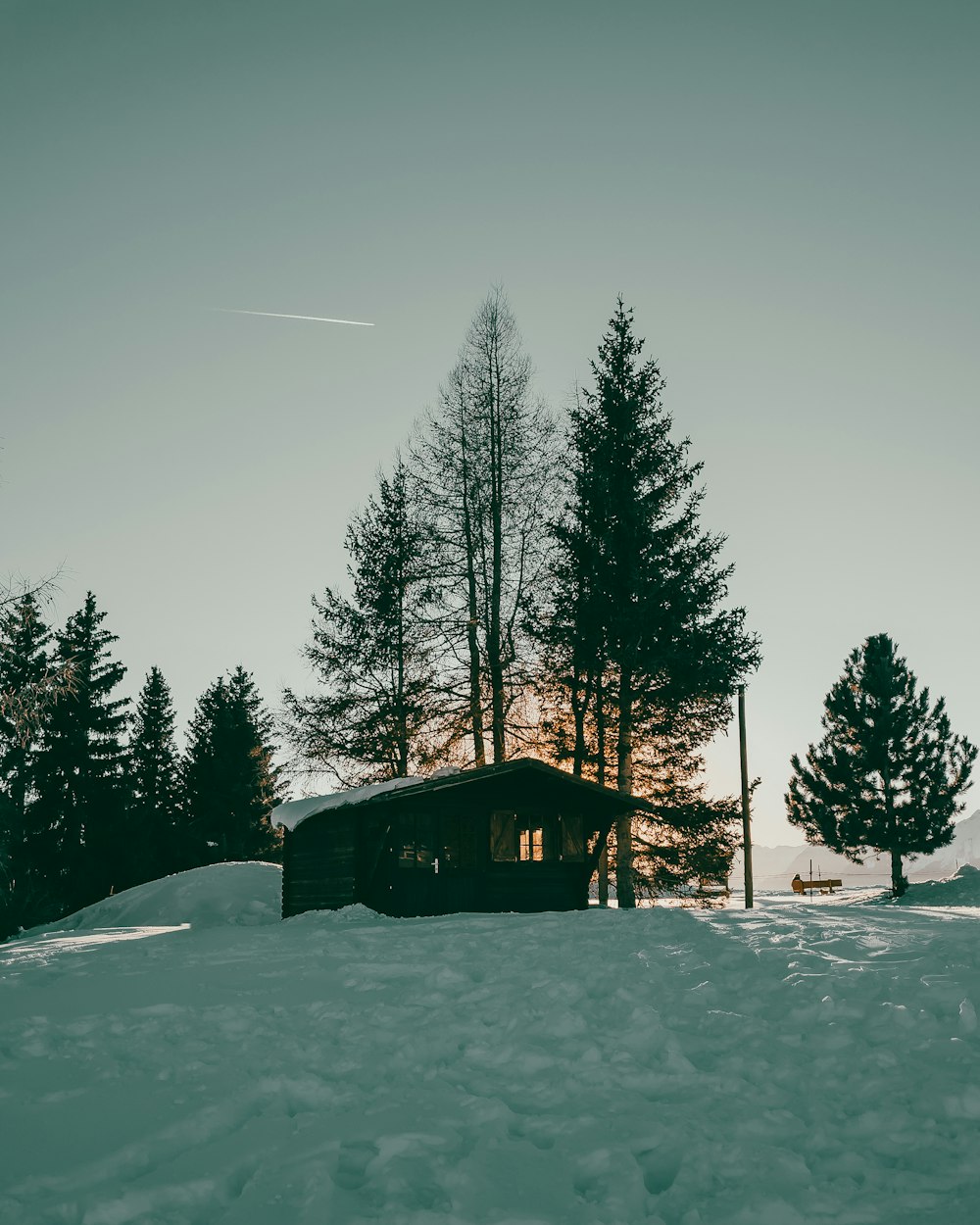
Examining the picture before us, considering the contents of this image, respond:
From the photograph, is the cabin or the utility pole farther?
the utility pole

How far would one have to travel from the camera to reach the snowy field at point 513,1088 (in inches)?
172

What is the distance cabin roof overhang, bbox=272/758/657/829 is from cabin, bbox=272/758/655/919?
0.03m

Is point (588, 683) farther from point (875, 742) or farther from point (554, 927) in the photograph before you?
point (875, 742)

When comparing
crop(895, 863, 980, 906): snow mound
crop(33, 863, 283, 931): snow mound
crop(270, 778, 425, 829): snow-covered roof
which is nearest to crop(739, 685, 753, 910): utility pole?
crop(270, 778, 425, 829): snow-covered roof

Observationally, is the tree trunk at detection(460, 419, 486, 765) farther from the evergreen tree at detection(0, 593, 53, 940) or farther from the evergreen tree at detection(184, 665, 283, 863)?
the evergreen tree at detection(184, 665, 283, 863)

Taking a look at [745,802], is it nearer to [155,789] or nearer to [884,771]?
[884,771]

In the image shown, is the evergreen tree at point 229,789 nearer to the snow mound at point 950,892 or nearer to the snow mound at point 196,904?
the snow mound at point 196,904

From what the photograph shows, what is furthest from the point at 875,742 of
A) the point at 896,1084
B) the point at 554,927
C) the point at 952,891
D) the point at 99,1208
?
the point at 99,1208

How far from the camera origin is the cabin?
20453 mm

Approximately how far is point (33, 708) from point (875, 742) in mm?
33557

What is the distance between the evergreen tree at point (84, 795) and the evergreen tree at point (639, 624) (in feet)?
71.4

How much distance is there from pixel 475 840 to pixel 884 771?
82.0 feet

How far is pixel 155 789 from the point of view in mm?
48250

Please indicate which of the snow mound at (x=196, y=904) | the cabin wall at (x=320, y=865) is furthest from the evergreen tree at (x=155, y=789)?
the cabin wall at (x=320, y=865)
